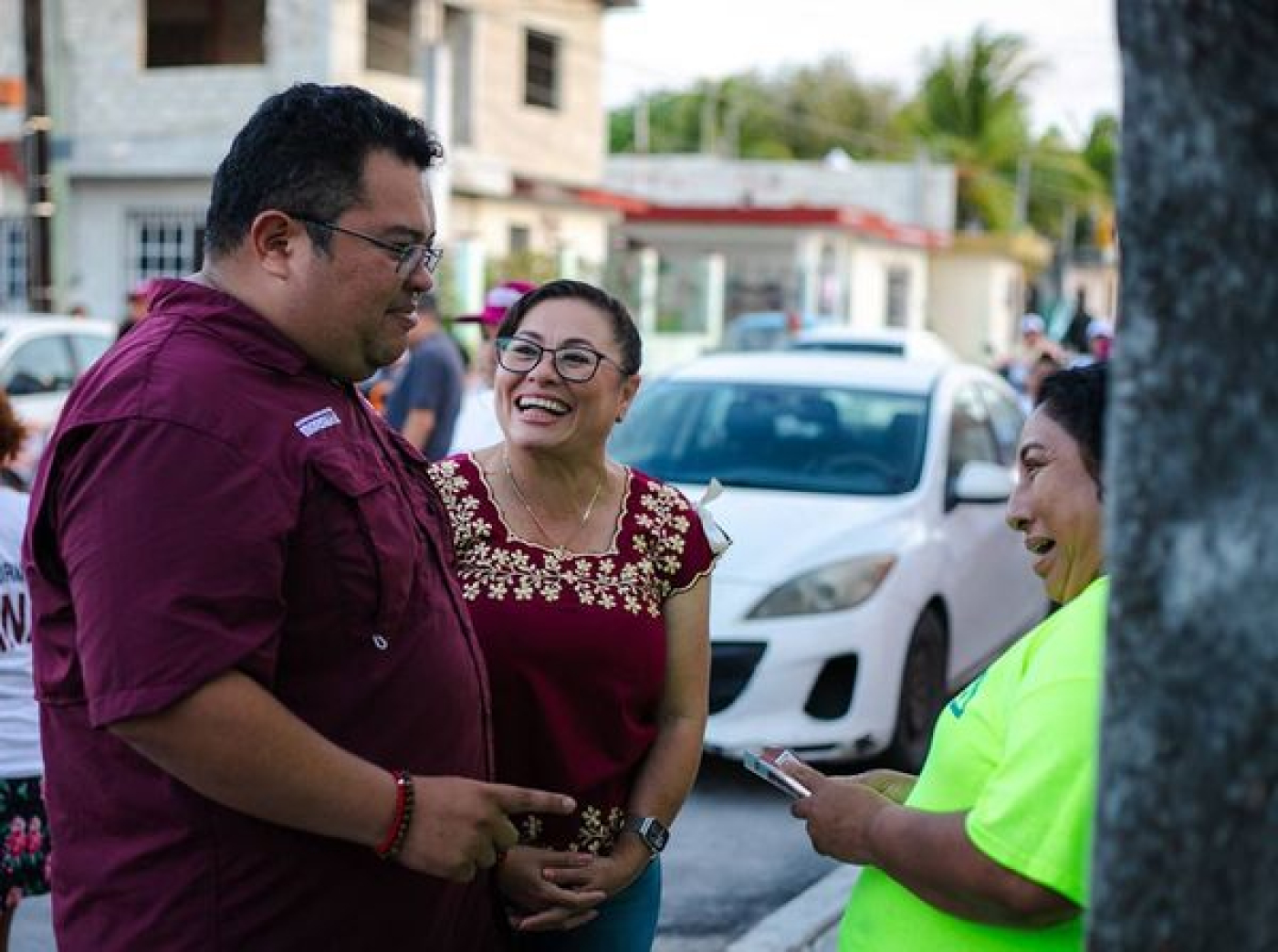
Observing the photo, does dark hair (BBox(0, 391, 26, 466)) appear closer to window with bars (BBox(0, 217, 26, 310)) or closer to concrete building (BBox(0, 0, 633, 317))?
A: concrete building (BBox(0, 0, 633, 317))

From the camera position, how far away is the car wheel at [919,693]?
7.26 metres

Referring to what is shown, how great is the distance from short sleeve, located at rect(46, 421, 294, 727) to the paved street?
141 inches

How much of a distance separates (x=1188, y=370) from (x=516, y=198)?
2674cm

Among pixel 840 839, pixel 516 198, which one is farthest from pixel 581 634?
pixel 516 198

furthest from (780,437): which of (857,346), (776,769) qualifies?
(857,346)

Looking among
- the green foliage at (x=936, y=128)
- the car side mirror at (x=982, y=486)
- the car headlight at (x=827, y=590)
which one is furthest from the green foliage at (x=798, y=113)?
the car headlight at (x=827, y=590)

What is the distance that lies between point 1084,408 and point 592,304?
1.17m

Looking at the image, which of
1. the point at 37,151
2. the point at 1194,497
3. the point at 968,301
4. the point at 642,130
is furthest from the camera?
the point at 642,130

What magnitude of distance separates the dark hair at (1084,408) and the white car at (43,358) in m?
11.6

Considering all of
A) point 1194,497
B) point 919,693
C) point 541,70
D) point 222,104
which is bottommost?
point 919,693

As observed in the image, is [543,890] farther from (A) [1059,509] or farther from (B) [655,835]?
A: (A) [1059,509]

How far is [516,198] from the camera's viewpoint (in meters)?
27.6

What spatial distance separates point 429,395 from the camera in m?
8.85

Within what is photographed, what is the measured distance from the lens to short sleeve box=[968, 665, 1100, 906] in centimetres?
213
